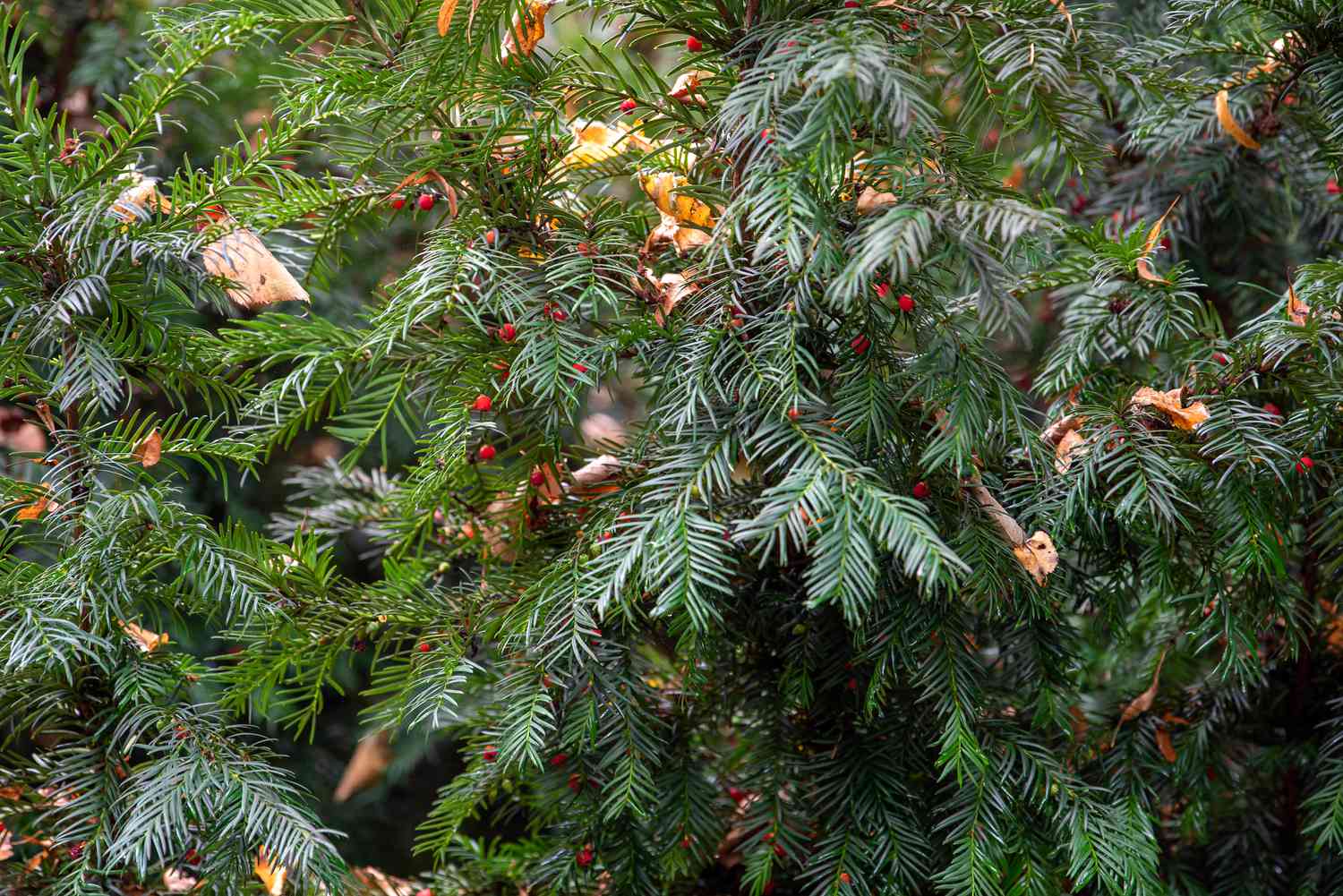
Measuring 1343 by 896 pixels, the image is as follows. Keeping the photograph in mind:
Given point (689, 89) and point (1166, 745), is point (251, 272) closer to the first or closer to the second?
point (689, 89)

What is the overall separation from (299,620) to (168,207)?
30cm

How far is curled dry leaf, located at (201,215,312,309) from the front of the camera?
2.21ft

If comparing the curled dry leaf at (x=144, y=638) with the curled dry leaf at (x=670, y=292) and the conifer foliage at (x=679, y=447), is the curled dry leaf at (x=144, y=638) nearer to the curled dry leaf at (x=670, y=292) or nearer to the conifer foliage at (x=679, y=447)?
the conifer foliage at (x=679, y=447)

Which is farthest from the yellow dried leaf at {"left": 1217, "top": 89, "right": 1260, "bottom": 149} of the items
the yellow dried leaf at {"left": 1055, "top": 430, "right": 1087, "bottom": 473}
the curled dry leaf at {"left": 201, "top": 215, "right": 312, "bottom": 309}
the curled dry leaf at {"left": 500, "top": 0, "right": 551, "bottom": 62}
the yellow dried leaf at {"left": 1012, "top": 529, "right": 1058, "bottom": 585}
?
the curled dry leaf at {"left": 201, "top": 215, "right": 312, "bottom": 309}

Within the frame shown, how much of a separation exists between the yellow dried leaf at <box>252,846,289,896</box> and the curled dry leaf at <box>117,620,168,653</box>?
0.16 m

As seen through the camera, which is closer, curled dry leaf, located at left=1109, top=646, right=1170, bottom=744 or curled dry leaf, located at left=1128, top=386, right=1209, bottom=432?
curled dry leaf, located at left=1128, top=386, right=1209, bottom=432

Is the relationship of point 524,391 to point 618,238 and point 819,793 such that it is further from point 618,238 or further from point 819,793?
point 819,793

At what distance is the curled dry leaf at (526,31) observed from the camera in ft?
2.19

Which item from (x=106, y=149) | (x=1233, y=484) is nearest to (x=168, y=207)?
(x=106, y=149)

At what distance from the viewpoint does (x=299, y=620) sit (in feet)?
2.44

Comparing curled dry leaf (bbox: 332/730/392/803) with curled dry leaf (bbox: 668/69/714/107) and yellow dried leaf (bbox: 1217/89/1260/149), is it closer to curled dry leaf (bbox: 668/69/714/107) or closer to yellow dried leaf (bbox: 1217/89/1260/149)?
curled dry leaf (bbox: 668/69/714/107)

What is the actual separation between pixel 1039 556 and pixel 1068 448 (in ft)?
0.34

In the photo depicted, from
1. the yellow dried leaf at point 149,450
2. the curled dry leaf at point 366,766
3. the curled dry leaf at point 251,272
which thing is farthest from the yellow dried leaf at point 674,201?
the curled dry leaf at point 366,766

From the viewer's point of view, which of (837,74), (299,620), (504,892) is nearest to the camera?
(837,74)
